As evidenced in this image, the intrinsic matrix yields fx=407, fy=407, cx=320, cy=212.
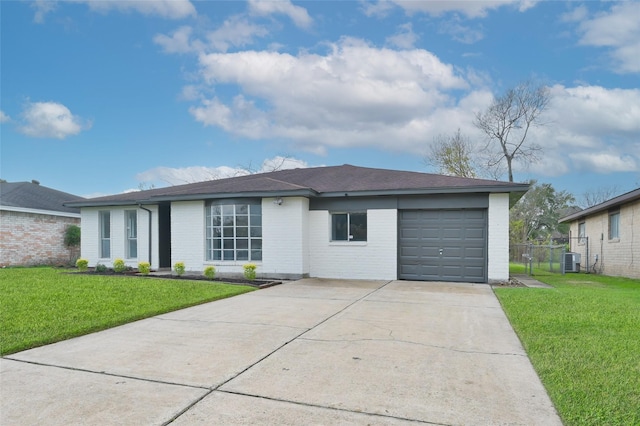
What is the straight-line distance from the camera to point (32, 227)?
1872cm

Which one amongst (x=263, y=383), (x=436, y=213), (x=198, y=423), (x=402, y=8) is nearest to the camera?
(x=198, y=423)

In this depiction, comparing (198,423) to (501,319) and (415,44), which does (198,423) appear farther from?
(415,44)

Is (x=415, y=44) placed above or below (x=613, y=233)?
above

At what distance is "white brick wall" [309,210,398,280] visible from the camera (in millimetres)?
12641

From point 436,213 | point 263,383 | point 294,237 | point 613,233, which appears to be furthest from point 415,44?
point 263,383

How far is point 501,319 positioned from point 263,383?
462cm

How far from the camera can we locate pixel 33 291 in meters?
8.86

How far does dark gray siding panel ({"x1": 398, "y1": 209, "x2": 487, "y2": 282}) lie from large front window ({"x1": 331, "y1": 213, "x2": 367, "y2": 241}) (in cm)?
117

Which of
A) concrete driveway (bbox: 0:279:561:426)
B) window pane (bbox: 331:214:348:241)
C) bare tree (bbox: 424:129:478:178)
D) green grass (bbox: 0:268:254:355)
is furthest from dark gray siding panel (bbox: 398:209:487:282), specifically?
bare tree (bbox: 424:129:478:178)

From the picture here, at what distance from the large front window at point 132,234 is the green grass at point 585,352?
13197mm

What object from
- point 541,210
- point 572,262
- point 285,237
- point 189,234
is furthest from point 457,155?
point 189,234

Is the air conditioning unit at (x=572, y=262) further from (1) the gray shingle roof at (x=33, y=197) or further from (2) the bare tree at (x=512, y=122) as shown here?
(1) the gray shingle roof at (x=33, y=197)

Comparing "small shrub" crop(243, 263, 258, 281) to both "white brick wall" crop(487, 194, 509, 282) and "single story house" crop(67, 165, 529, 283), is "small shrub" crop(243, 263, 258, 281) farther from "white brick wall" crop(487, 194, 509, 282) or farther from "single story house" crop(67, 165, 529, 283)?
"white brick wall" crop(487, 194, 509, 282)

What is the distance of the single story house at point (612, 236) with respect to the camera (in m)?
15.0
